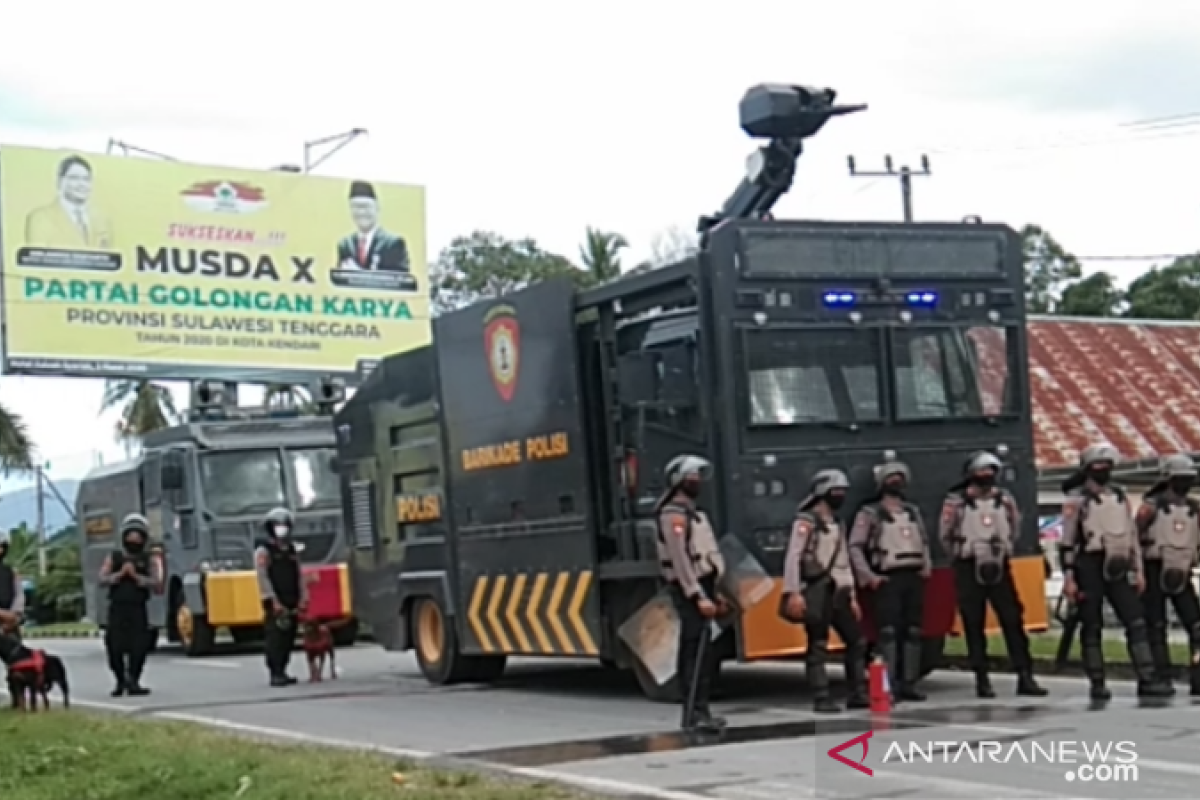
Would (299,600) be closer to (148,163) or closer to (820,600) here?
(820,600)

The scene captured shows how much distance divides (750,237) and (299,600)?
289 inches

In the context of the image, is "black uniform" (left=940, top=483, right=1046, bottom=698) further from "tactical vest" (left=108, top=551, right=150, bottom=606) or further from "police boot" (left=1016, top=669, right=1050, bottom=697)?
"tactical vest" (left=108, top=551, right=150, bottom=606)

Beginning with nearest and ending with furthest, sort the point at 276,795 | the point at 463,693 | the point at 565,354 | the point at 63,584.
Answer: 1. the point at 276,795
2. the point at 565,354
3. the point at 463,693
4. the point at 63,584

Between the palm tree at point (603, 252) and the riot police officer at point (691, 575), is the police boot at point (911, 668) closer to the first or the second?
the riot police officer at point (691, 575)

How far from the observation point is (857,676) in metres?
13.7

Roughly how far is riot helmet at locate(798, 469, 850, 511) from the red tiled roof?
53.2 feet

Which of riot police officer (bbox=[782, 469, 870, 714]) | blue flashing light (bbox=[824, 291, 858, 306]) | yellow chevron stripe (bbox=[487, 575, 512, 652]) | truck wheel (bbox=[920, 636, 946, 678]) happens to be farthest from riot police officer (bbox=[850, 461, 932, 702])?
yellow chevron stripe (bbox=[487, 575, 512, 652])

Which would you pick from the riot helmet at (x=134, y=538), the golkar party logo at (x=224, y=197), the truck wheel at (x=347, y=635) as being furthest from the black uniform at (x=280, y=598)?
the golkar party logo at (x=224, y=197)

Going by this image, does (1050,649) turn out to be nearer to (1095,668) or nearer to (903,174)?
(1095,668)

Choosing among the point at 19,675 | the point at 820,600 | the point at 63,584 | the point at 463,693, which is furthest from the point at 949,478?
the point at 63,584

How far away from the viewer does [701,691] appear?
42.0ft

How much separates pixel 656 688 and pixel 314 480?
1181cm

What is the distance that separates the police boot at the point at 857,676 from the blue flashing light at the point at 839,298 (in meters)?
2.46

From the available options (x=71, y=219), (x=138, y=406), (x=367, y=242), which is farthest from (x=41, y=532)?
(x=71, y=219)
